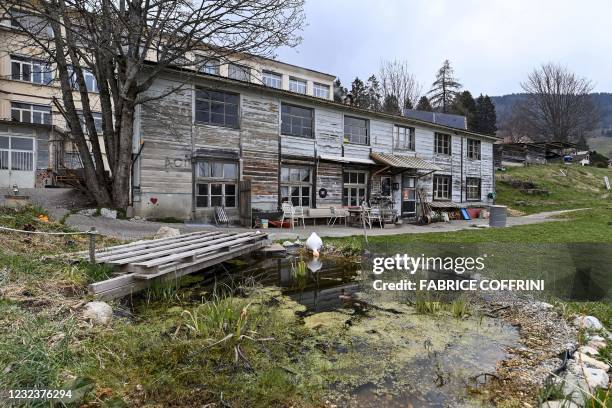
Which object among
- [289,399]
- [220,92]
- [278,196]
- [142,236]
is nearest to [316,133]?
[278,196]

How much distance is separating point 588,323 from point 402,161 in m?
13.6

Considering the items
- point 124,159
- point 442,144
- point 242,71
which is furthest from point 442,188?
point 124,159

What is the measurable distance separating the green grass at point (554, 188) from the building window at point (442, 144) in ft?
22.2

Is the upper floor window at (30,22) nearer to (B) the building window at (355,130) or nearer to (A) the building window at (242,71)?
(A) the building window at (242,71)

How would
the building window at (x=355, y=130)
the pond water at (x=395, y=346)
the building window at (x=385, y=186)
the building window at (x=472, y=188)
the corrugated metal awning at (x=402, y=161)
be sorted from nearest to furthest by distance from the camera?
1. the pond water at (x=395, y=346)
2. the corrugated metal awning at (x=402, y=161)
3. the building window at (x=355, y=130)
4. the building window at (x=385, y=186)
5. the building window at (x=472, y=188)

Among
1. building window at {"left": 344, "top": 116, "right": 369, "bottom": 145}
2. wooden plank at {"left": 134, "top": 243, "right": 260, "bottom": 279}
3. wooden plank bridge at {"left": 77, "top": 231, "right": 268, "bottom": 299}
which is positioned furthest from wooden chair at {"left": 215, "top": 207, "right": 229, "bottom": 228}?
building window at {"left": 344, "top": 116, "right": 369, "bottom": 145}

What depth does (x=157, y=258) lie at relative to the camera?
17.7 feet

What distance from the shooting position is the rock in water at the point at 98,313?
3.40 metres

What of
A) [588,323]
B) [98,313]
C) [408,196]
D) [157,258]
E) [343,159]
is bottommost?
[588,323]

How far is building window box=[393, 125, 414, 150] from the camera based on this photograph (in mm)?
17844

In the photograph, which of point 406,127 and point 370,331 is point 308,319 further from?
point 406,127

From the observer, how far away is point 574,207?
22906mm

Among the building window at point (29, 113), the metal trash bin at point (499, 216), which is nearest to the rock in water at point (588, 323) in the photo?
the metal trash bin at point (499, 216)

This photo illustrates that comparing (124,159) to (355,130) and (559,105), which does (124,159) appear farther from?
(559,105)
